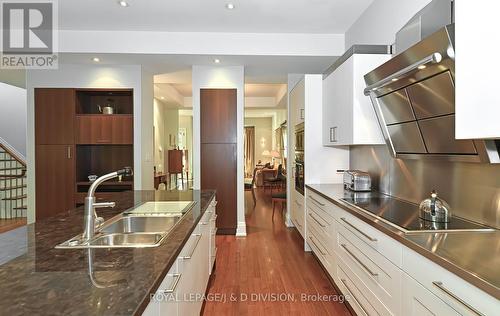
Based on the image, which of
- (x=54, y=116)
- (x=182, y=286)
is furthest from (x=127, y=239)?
(x=54, y=116)

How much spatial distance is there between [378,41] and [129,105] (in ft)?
13.2

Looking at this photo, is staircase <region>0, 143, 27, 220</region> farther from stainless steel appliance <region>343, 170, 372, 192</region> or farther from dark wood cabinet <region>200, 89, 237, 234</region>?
stainless steel appliance <region>343, 170, 372, 192</region>

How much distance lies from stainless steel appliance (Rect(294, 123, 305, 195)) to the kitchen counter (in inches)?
82.5

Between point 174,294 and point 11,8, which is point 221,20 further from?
point 174,294

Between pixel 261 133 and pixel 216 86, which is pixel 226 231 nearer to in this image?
pixel 216 86

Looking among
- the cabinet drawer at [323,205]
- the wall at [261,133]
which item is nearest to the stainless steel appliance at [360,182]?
the cabinet drawer at [323,205]

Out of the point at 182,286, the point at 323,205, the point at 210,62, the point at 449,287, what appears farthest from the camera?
the point at 210,62

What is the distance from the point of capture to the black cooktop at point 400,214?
1.53 metres

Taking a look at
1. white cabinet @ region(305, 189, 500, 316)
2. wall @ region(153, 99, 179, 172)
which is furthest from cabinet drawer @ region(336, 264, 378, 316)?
wall @ region(153, 99, 179, 172)

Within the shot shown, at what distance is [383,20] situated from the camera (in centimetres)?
283

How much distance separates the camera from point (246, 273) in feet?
9.79

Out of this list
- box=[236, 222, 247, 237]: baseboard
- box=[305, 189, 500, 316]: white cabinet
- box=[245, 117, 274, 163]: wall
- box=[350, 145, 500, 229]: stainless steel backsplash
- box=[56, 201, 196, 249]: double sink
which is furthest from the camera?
box=[245, 117, 274, 163]: wall

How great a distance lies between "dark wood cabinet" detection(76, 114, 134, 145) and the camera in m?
4.47

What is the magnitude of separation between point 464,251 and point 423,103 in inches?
39.3
